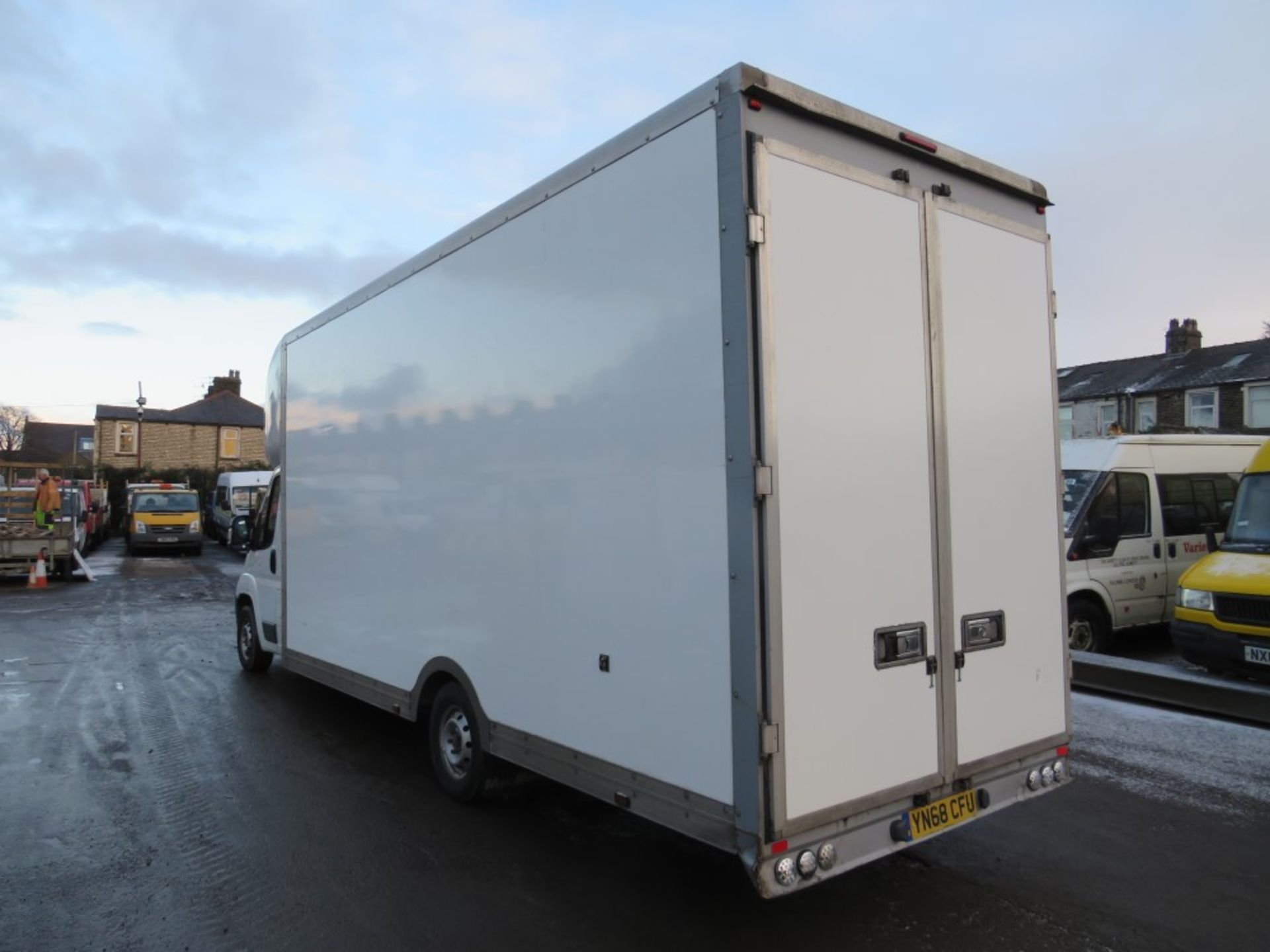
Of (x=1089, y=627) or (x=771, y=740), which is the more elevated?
(x=771, y=740)

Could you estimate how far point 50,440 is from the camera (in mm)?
78625

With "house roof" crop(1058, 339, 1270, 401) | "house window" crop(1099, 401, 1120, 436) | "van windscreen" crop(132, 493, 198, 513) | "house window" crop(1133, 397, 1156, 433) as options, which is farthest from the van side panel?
"house window" crop(1099, 401, 1120, 436)

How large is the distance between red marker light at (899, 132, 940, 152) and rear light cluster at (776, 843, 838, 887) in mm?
2927

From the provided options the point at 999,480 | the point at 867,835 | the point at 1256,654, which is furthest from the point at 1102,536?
the point at 867,835

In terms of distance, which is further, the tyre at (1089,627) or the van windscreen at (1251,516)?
the tyre at (1089,627)

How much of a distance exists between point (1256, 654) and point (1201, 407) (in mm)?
28169

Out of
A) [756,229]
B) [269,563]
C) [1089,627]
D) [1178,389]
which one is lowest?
[1089,627]

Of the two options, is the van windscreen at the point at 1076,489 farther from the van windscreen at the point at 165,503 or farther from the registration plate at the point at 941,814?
the van windscreen at the point at 165,503

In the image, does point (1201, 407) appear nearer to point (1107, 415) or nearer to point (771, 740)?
point (1107, 415)

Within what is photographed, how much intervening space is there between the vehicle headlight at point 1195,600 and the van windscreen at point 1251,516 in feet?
2.38

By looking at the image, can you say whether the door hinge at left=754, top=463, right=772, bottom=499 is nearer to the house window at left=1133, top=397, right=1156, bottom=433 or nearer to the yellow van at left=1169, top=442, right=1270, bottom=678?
the yellow van at left=1169, top=442, right=1270, bottom=678

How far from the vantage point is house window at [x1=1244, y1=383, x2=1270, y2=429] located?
1136 inches

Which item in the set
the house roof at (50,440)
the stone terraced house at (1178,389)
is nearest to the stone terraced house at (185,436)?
the house roof at (50,440)

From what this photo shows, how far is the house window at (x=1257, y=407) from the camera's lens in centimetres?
2886
